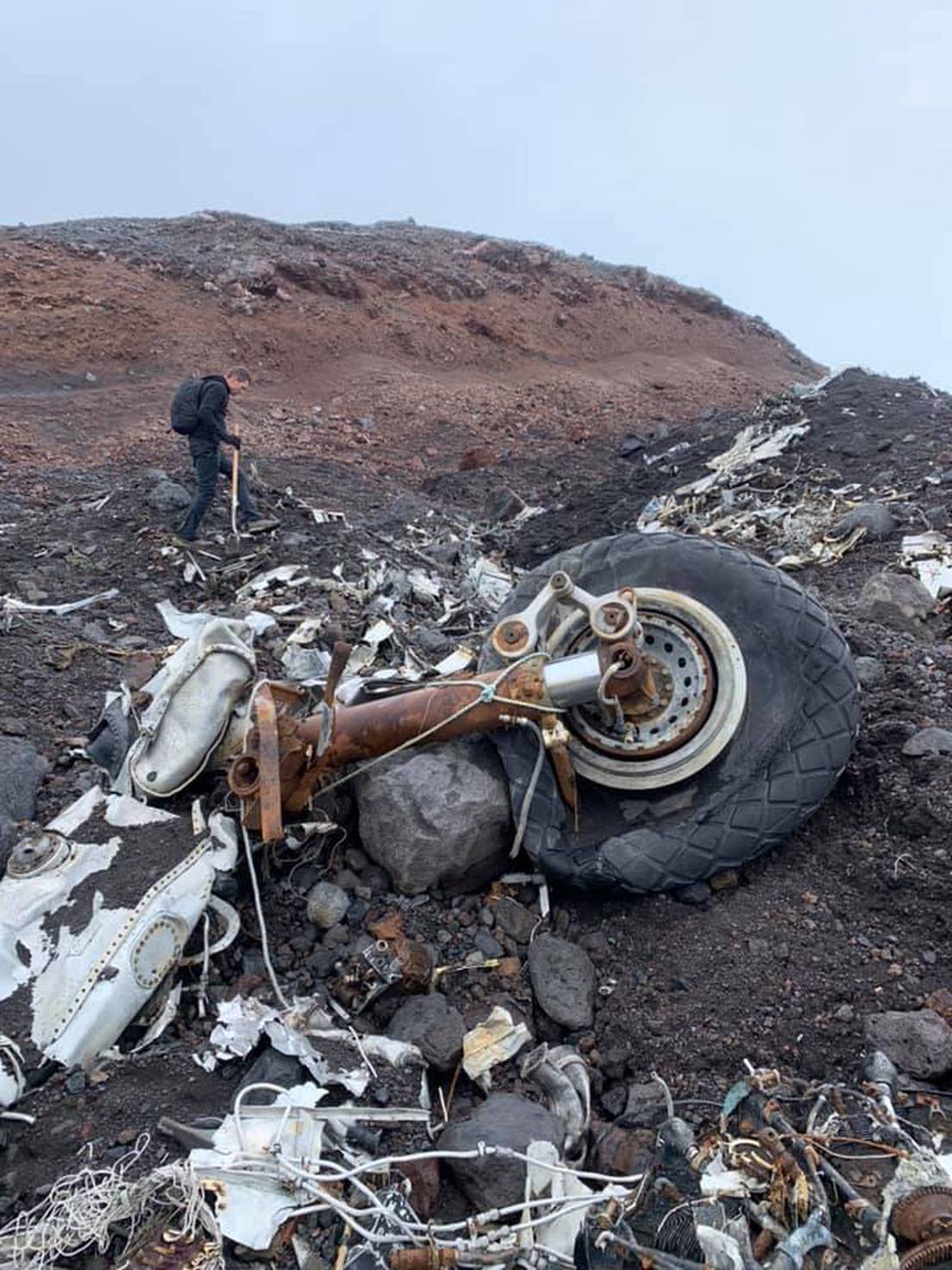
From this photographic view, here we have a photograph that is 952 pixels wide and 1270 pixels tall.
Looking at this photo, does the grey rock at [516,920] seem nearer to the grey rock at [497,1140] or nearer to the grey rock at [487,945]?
the grey rock at [487,945]

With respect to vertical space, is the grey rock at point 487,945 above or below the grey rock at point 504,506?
below

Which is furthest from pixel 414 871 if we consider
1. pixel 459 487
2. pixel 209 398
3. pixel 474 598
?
pixel 459 487

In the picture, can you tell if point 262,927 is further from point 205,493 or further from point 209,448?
point 209,448

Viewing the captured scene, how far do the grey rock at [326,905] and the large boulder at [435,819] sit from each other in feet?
0.61

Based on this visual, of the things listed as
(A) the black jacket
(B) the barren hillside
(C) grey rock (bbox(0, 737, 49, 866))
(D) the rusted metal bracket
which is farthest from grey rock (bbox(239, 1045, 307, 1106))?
(B) the barren hillside

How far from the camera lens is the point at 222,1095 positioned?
7.72 feet

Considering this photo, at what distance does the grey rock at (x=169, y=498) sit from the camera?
Result: 293 inches

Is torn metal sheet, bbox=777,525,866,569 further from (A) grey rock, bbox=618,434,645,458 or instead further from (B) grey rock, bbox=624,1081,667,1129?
(A) grey rock, bbox=618,434,645,458

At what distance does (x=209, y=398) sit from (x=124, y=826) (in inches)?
195

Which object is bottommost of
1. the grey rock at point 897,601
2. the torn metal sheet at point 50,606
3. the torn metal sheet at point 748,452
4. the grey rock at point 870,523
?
the torn metal sheet at point 50,606

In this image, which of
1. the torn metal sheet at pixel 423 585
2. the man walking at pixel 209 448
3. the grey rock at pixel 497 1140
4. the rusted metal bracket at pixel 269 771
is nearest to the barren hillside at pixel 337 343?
the man walking at pixel 209 448

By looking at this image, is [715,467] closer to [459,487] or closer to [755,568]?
[459,487]

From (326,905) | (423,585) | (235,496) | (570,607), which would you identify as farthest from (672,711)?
(235,496)

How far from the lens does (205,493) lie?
23.2 ft
